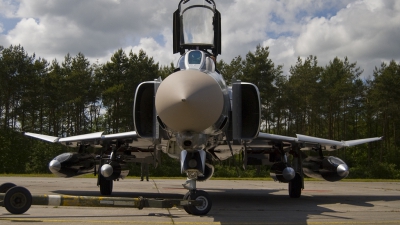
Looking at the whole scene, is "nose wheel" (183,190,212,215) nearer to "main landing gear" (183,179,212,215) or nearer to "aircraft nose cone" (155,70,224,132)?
"main landing gear" (183,179,212,215)

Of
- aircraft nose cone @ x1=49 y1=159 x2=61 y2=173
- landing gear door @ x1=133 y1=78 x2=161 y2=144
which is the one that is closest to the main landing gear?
landing gear door @ x1=133 y1=78 x2=161 y2=144

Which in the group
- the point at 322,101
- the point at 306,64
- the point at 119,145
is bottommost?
the point at 119,145

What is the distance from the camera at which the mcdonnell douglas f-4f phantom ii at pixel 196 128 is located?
5.22 meters

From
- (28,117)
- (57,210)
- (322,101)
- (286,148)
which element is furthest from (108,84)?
(57,210)

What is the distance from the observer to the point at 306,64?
142 feet

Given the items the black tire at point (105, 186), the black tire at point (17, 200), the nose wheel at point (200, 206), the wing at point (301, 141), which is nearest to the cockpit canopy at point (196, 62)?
the nose wheel at point (200, 206)

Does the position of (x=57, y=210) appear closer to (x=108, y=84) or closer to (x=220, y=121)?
(x=220, y=121)

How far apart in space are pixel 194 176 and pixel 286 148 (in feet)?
20.2

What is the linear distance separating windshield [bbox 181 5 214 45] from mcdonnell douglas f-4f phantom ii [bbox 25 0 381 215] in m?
0.02

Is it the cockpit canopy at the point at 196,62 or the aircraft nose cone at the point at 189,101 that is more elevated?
the cockpit canopy at the point at 196,62

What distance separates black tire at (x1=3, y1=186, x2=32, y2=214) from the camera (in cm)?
578

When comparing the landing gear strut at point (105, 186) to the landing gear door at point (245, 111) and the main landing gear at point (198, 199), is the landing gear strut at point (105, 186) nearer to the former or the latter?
the landing gear door at point (245, 111)

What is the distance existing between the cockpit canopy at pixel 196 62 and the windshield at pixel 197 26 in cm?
89

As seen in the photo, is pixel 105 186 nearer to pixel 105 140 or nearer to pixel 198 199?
pixel 105 140
